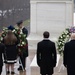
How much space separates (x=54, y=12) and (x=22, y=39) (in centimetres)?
646

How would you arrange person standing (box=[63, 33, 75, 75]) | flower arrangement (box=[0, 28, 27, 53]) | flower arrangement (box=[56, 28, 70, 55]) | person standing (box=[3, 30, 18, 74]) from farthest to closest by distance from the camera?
flower arrangement (box=[56, 28, 70, 55]), flower arrangement (box=[0, 28, 27, 53]), person standing (box=[3, 30, 18, 74]), person standing (box=[63, 33, 75, 75])

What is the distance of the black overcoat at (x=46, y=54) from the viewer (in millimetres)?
11988

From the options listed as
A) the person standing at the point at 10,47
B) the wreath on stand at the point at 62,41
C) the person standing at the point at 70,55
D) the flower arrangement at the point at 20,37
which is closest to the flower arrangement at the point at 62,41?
the wreath on stand at the point at 62,41

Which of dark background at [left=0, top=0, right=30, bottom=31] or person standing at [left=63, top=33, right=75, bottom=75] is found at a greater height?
dark background at [left=0, top=0, right=30, bottom=31]

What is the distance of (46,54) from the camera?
12.0 m

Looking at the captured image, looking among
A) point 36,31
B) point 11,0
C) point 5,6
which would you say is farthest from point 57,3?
point 11,0

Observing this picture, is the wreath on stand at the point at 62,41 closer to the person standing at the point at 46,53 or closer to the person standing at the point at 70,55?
the person standing at the point at 46,53

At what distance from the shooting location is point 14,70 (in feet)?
49.6

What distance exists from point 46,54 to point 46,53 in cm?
3

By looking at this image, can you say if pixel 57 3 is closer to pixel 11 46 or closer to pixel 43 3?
pixel 43 3

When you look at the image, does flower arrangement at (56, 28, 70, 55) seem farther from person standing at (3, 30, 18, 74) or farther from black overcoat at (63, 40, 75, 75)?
black overcoat at (63, 40, 75, 75)

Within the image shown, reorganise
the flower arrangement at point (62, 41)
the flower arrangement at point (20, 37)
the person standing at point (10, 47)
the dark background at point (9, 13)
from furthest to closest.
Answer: the dark background at point (9, 13) → the flower arrangement at point (62, 41) → the flower arrangement at point (20, 37) → the person standing at point (10, 47)

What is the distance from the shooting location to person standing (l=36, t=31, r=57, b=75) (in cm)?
1198

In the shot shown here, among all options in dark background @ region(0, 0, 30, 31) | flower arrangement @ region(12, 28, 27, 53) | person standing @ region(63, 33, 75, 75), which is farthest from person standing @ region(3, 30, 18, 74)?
dark background @ region(0, 0, 30, 31)
